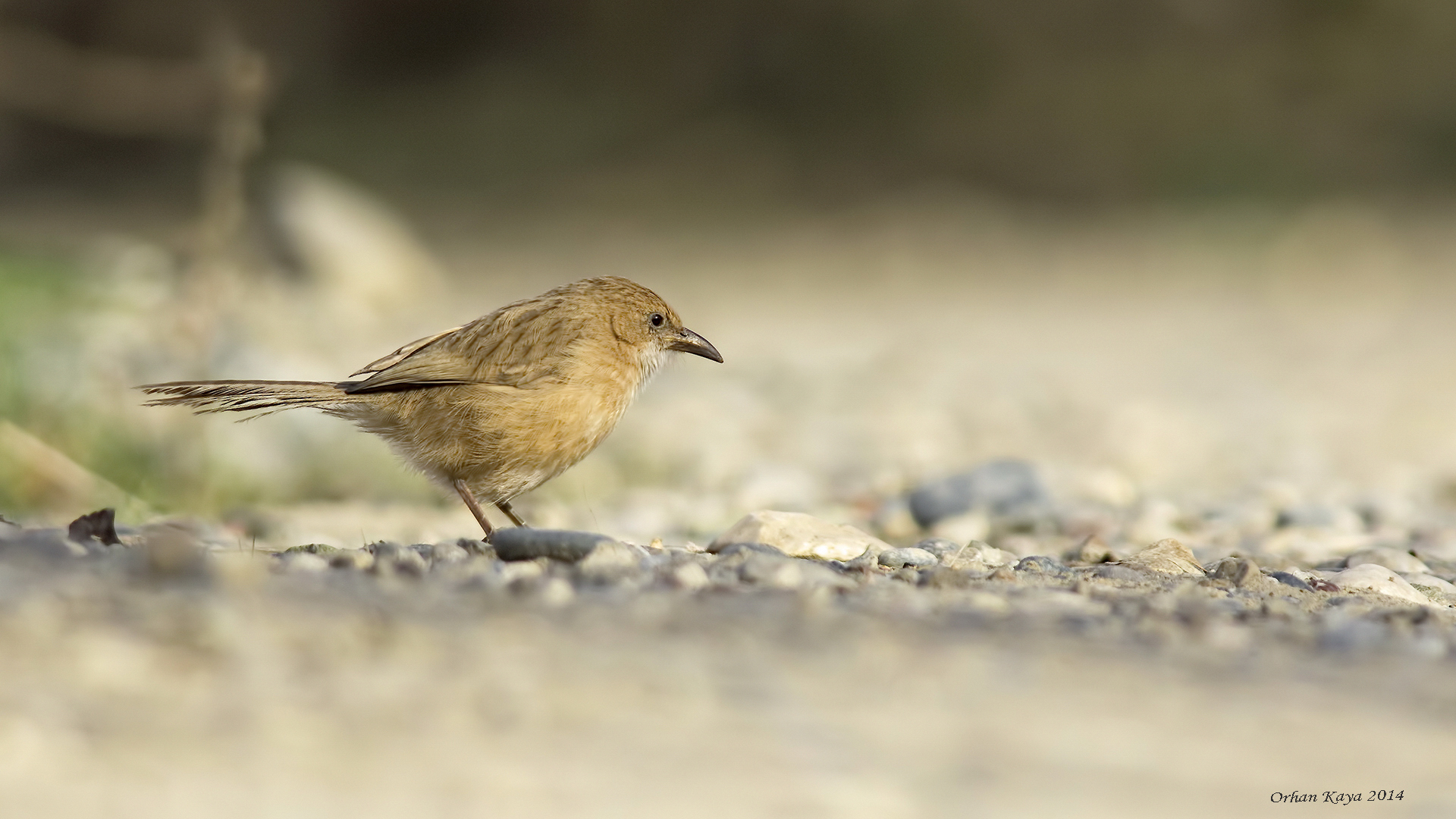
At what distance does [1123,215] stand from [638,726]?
59.7 ft

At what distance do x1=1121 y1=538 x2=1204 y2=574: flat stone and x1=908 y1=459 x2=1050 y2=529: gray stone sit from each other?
1.57 m

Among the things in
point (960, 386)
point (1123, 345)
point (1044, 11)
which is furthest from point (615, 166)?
point (960, 386)

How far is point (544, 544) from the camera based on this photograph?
4.25m

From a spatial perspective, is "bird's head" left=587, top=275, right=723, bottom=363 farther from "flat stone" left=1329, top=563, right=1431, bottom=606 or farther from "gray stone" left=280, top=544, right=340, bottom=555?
"flat stone" left=1329, top=563, right=1431, bottom=606

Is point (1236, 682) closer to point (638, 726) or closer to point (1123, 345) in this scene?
point (638, 726)

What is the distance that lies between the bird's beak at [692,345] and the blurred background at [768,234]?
0.82 metres

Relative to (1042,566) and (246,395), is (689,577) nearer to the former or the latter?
(1042,566)

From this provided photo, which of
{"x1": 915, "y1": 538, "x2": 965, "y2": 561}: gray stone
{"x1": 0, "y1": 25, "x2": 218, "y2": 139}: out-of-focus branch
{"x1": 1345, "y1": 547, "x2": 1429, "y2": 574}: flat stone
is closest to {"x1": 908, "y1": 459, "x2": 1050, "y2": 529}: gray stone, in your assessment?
{"x1": 915, "y1": 538, "x2": 965, "y2": 561}: gray stone

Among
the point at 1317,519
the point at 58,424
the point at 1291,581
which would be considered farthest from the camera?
the point at 58,424

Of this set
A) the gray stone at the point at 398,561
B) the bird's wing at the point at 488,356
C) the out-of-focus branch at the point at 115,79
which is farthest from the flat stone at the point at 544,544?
the out-of-focus branch at the point at 115,79

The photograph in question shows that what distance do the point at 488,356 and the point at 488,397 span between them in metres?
0.20

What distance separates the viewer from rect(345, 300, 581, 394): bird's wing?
18.0 ft

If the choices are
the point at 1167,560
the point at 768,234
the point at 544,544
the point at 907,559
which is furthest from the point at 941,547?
the point at 768,234

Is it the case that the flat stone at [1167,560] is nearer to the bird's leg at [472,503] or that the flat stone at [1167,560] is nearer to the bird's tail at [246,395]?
the bird's leg at [472,503]
